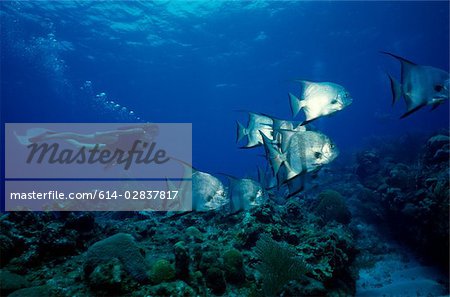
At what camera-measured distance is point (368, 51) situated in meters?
41.9

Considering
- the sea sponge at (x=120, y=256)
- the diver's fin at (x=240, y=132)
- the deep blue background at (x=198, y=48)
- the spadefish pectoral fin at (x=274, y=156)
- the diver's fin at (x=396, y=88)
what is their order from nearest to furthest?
the spadefish pectoral fin at (x=274, y=156)
the diver's fin at (x=396, y=88)
the sea sponge at (x=120, y=256)
the diver's fin at (x=240, y=132)
the deep blue background at (x=198, y=48)

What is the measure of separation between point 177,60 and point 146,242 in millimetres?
33188

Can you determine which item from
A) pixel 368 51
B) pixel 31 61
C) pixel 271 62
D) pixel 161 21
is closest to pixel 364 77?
pixel 368 51

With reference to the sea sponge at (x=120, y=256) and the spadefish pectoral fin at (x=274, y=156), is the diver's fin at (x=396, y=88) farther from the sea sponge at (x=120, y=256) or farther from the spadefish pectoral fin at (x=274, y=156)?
the sea sponge at (x=120, y=256)

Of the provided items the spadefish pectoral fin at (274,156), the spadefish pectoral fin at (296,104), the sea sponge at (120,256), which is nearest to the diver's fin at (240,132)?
the spadefish pectoral fin at (296,104)

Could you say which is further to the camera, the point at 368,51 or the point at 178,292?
the point at 368,51

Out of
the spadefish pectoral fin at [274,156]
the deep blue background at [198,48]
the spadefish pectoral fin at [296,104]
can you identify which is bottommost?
the spadefish pectoral fin at [274,156]

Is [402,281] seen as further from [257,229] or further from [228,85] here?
[228,85]

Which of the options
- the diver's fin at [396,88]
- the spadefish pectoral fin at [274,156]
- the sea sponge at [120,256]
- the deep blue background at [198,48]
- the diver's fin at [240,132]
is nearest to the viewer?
the spadefish pectoral fin at [274,156]

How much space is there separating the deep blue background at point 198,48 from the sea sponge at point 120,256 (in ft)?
50.9

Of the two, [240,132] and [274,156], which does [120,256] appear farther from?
[274,156]

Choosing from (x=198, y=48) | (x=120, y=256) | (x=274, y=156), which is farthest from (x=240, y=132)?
(x=198, y=48)

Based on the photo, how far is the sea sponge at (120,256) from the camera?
4.95m

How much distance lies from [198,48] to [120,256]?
3285 centimetres
